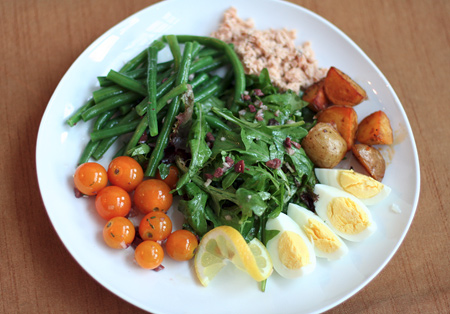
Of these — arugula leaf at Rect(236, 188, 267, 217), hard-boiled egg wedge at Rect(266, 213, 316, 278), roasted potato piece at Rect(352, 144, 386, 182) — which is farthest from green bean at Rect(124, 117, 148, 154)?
roasted potato piece at Rect(352, 144, 386, 182)

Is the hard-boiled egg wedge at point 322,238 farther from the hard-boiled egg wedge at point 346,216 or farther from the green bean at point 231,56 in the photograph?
the green bean at point 231,56

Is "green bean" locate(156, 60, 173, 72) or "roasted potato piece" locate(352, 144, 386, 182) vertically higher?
"green bean" locate(156, 60, 173, 72)

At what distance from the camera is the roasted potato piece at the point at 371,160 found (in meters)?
2.44

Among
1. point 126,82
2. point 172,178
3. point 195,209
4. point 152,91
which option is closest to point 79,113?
point 126,82

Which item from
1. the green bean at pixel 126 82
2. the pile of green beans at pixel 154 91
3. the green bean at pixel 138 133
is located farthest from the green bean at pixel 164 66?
the green bean at pixel 138 133

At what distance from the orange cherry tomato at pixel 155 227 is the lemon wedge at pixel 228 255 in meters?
0.20

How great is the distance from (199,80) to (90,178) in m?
0.89

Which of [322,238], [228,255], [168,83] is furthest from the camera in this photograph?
[168,83]

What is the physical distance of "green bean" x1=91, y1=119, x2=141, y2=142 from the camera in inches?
93.8

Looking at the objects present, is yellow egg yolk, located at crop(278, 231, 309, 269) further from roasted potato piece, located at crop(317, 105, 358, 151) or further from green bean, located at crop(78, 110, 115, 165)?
green bean, located at crop(78, 110, 115, 165)

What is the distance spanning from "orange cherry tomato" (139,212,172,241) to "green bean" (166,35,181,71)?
0.92 meters

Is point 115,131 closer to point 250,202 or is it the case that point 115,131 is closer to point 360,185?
point 250,202

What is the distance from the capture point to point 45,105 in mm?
2627

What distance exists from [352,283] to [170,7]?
1.97 meters
